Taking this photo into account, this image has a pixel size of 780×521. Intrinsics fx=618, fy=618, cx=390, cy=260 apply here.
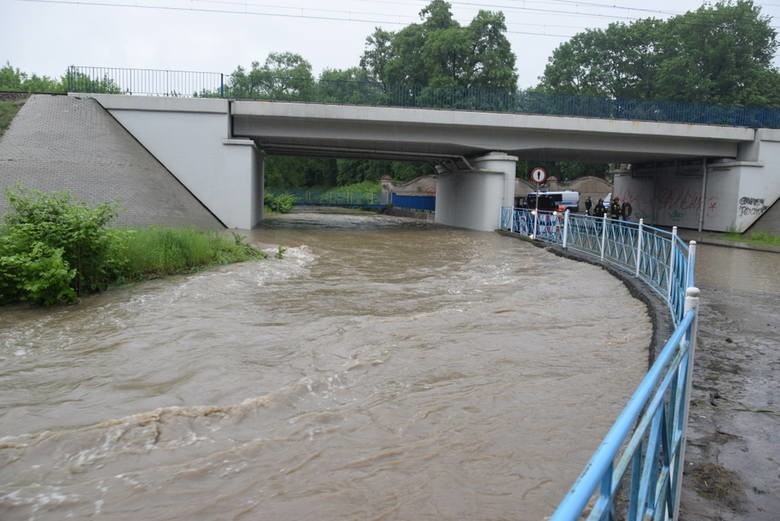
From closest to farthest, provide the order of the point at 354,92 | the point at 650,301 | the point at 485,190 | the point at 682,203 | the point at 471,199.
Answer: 1. the point at 650,301
2. the point at 354,92
3. the point at 485,190
4. the point at 471,199
5. the point at 682,203

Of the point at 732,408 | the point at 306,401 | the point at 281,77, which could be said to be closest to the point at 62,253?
the point at 306,401

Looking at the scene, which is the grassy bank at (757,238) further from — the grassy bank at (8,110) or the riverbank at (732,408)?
the grassy bank at (8,110)

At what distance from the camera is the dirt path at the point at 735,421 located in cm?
349

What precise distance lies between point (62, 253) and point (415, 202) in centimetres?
3913

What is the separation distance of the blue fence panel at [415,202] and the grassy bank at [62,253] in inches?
1376

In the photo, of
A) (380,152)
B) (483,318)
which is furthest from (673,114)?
(483,318)

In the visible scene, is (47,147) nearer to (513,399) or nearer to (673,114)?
(513,399)

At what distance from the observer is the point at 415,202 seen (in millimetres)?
48000

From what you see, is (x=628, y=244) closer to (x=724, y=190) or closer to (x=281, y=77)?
(x=724, y=190)

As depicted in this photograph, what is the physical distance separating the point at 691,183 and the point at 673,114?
5.49 m

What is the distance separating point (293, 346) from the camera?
748cm

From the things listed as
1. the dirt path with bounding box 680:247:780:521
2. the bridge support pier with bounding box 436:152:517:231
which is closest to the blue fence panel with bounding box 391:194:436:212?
the bridge support pier with bounding box 436:152:517:231

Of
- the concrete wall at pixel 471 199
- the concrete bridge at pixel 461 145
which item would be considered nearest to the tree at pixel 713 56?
the concrete bridge at pixel 461 145

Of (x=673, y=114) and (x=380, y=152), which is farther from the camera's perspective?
(x=380, y=152)
